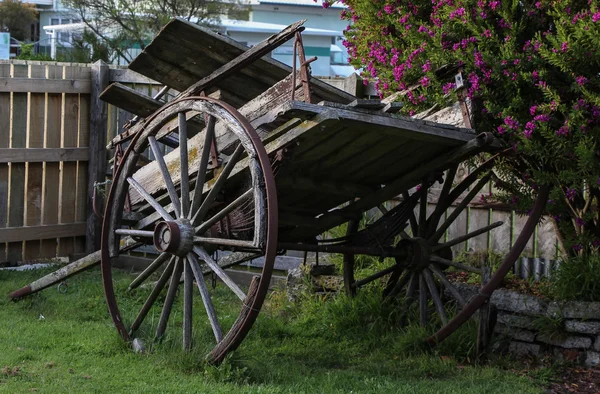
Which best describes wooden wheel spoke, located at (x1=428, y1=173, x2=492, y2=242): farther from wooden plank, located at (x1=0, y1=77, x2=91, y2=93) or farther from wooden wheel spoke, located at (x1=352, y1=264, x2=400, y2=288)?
wooden plank, located at (x1=0, y1=77, x2=91, y2=93)

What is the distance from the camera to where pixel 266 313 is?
7.90 m

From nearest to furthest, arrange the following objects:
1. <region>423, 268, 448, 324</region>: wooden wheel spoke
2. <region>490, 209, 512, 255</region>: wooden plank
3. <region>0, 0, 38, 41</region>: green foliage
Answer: <region>423, 268, 448, 324</region>: wooden wheel spoke, <region>490, 209, 512, 255</region>: wooden plank, <region>0, 0, 38, 41</region>: green foliage

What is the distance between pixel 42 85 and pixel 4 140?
693 millimetres

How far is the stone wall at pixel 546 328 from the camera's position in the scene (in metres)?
6.03

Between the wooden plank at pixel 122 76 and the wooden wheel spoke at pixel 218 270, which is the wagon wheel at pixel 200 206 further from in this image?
the wooden plank at pixel 122 76

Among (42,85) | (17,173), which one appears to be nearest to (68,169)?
(17,173)

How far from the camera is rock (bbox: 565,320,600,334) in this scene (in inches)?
236

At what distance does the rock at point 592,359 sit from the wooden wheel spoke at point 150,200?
2936 mm

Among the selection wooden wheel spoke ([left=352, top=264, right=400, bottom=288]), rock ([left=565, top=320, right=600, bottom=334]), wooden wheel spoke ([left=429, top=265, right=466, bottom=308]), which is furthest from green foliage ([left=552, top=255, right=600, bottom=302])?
wooden wheel spoke ([left=352, top=264, right=400, bottom=288])

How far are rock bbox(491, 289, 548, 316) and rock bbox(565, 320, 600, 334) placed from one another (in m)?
0.22

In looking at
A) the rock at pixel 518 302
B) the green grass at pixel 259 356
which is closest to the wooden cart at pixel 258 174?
the green grass at pixel 259 356

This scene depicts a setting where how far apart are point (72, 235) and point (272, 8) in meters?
44.2

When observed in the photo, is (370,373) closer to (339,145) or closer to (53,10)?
(339,145)

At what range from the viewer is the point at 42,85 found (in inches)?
367
